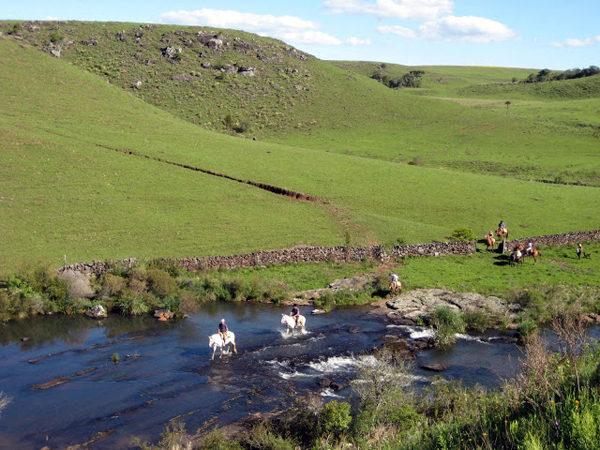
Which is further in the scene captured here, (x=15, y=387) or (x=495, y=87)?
(x=495, y=87)

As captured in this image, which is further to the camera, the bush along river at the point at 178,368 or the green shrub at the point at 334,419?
the bush along river at the point at 178,368

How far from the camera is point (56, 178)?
182 ft

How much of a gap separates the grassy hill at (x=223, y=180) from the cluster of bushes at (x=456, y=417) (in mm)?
26205

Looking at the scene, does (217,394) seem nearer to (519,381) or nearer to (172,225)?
(519,381)

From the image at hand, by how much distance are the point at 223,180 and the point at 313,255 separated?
1912 cm

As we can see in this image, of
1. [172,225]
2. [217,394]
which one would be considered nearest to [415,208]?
[172,225]

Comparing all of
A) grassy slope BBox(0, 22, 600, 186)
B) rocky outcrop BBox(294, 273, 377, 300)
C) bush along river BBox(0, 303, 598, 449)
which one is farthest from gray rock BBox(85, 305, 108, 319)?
grassy slope BBox(0, 22, 600, 186)

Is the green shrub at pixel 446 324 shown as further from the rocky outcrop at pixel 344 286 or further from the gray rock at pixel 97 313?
the gray rock at pixel 97 313

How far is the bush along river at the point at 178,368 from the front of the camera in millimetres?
21578

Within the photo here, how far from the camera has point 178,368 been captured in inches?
1062

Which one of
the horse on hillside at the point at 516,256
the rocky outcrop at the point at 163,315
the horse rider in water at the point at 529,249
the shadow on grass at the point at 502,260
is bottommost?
the rocky outcrop at the point at 163,315

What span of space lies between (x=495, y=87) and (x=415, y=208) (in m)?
140

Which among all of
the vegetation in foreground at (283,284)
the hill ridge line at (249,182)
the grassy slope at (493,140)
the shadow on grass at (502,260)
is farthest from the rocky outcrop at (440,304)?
the grassy slope at (493,140)

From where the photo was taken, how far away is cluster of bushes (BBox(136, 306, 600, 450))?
13117mm
